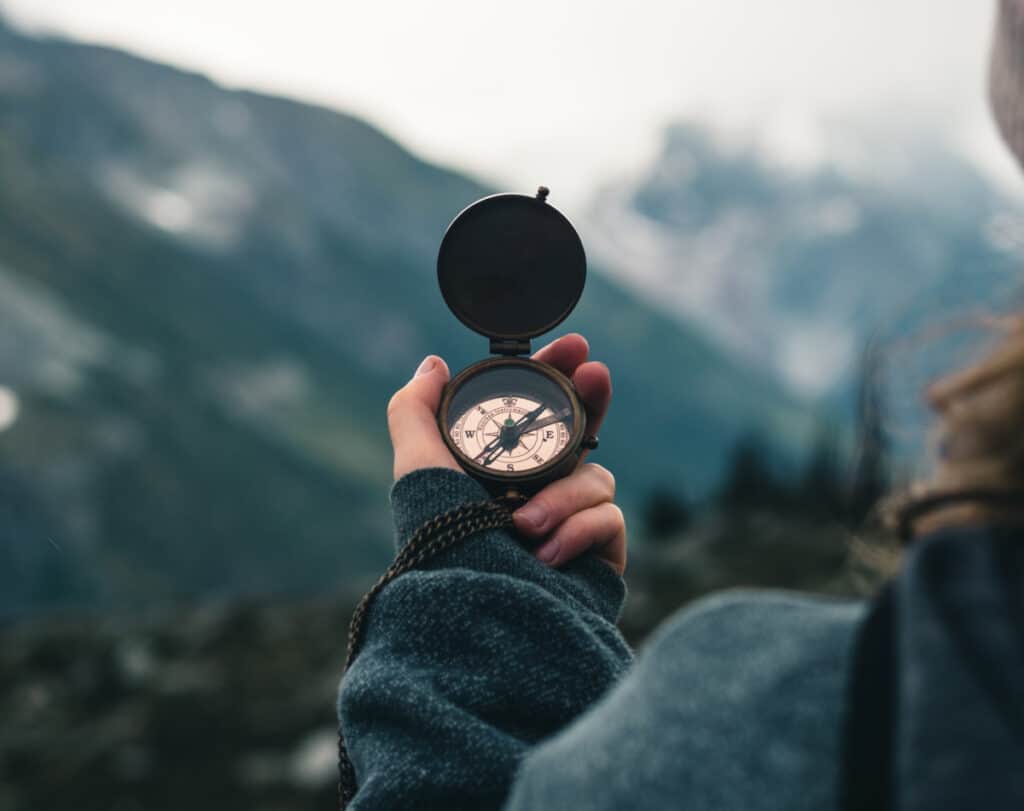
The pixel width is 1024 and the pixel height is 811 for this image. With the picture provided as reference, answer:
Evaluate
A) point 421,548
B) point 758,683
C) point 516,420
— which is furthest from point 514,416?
point 758,683

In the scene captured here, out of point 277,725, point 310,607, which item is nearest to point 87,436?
point 310,607

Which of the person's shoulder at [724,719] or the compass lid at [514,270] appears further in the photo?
the compass lid at [514,270]

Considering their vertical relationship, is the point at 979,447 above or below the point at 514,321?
above

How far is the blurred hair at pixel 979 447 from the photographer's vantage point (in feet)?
3.84

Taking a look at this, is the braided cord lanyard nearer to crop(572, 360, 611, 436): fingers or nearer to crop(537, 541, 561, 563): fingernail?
crop(537, 541, 561, 563): fingernail

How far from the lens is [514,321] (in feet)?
9.29

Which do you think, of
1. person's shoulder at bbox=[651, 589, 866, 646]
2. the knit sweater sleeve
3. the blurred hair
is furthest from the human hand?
the blurred hair

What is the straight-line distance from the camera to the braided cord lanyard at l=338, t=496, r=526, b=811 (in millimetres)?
2080

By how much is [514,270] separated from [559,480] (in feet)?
2.13

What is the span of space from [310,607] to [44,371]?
132m

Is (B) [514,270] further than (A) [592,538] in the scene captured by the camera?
Yes

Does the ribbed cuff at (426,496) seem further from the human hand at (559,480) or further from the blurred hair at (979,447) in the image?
the blurred hair at (979,447)

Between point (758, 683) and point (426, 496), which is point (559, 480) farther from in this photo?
point (758, 683)

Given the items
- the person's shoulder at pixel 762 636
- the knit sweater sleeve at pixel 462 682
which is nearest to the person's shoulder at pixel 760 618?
the person's shoulder at pixel 762 636
